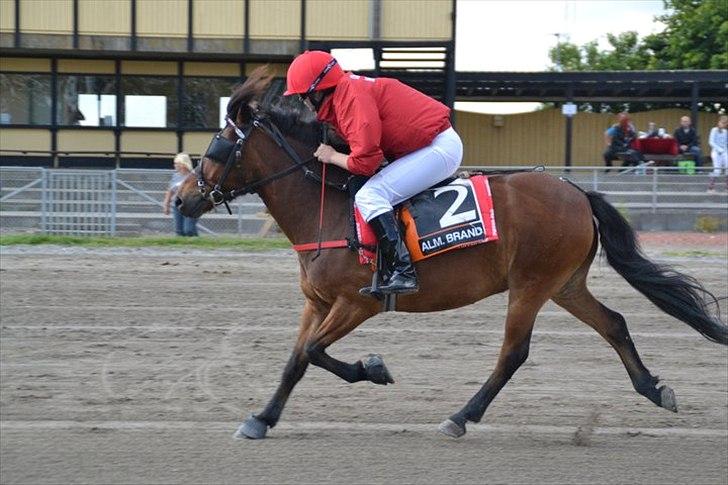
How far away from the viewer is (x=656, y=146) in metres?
23.9

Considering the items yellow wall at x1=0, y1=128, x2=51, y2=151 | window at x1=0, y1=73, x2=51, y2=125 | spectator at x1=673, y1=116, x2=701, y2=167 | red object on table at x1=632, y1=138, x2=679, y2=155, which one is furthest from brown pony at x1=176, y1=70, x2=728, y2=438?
window at x1=0, y1=73, x2=51, y2=125

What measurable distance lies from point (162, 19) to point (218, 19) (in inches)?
49.4

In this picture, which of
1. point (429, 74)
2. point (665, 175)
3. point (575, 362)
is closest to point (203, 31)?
point (429, 74)

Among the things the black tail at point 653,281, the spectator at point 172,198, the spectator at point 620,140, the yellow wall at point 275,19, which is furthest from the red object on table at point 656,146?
the black tail at point 653,281

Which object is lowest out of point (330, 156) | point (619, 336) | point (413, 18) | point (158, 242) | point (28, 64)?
point (158, 242)

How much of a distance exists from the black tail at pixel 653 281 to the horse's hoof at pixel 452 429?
1657 millimetres

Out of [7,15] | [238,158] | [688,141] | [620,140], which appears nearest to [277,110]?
[238,158]

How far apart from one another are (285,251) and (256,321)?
6.22m

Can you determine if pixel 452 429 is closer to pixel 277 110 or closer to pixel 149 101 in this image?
pixel 277 110

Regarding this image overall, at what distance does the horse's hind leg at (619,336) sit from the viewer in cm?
729

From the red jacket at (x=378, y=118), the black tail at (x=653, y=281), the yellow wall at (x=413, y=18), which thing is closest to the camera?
the red jacket at (x=378, y=118)

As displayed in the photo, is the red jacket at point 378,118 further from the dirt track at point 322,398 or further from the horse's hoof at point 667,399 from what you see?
the horse's hoof at point 667,399

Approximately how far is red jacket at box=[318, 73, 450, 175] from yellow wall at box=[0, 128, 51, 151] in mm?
20319

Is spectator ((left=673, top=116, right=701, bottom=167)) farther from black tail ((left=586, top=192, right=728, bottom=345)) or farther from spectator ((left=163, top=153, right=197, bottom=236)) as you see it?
black tail ((left=586, top=192, right=728, bottom=345))
